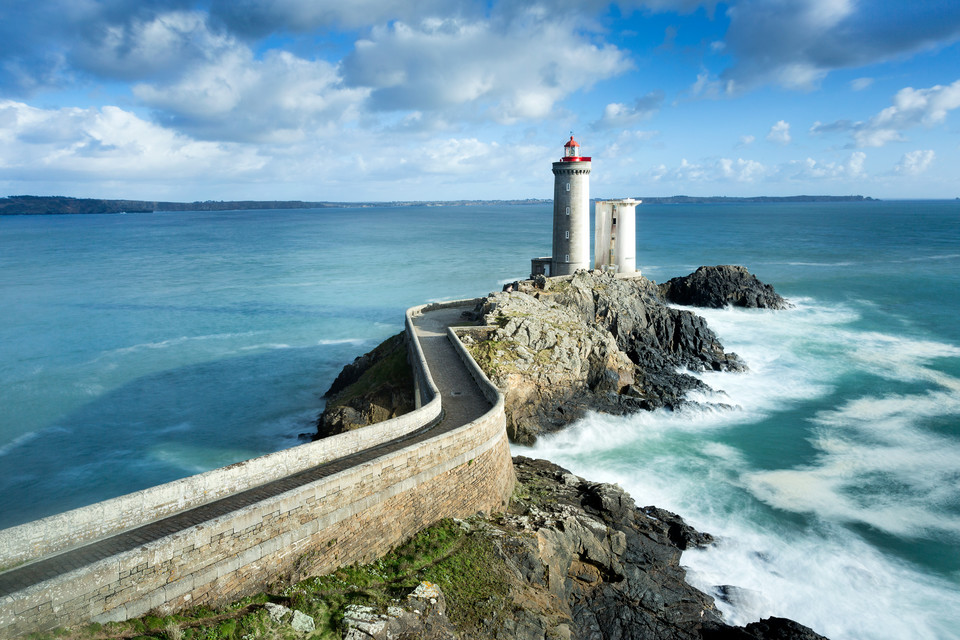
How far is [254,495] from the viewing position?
11680 millimetres

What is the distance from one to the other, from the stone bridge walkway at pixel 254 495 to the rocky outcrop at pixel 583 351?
3202mm

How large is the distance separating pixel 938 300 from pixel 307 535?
5763cm

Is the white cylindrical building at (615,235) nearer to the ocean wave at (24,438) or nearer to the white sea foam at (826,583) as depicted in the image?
the white sea foam at (826,583)

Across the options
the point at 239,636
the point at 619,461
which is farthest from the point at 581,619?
the point at 619,461

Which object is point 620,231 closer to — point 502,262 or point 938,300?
point 938,300

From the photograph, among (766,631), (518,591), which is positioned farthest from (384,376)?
(766,631)

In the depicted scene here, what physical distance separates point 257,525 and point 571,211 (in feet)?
103

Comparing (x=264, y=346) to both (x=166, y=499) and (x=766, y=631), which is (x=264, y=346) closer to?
(x=166, y=499)

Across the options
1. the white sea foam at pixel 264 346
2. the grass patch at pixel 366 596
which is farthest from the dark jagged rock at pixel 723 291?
the grass patch at pixel 366 596

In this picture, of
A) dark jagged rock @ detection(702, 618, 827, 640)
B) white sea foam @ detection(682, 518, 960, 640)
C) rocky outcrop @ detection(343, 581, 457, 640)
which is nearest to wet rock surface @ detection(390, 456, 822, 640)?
dark jagged rock @ detection(702, 618, 827, 640)

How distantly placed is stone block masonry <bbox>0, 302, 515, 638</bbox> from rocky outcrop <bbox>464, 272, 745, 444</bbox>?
8.55m

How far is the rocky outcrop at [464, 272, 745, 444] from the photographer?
79.9 ft

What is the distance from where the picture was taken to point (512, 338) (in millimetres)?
26047

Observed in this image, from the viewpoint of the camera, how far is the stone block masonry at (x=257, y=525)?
29.0 ft
